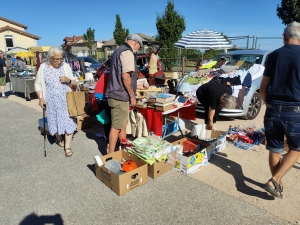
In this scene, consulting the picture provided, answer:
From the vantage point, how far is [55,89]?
382cm

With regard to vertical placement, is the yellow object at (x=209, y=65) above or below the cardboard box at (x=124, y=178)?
above

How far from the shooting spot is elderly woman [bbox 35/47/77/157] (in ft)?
12.3

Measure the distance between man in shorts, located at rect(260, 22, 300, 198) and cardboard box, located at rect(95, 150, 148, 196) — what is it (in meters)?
1.54

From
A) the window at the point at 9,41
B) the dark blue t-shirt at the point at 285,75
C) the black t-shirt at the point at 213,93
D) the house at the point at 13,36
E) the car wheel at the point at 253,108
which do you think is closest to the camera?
the dark blue t-shirt at the point at 285,75

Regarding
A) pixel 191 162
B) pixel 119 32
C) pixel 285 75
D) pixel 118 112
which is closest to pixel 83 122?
pixel 118 112

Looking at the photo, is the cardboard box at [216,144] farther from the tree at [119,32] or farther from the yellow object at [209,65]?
the tree at [119,32]

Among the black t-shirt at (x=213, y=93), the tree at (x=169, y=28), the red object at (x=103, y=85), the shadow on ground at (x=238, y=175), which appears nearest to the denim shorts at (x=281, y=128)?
the shadow on ground at (x=238, y=175)

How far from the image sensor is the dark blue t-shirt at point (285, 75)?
2.40 meters

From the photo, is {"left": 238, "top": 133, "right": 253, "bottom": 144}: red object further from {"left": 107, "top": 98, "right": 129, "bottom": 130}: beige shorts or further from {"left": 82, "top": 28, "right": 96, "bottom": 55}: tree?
{"left": 82, "top": 28, "right": 96, "bottom": 55}: tree

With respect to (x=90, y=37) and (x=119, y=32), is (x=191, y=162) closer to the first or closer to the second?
(x=119, y=32)

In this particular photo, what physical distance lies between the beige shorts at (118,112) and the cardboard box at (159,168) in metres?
0.78

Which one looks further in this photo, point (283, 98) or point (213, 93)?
point (213, 93)

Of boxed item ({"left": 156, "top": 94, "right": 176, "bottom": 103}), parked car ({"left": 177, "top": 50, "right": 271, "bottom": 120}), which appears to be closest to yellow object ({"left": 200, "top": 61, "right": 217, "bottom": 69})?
parked car ({"left": 177, "top": 50, "right": 271, "bottom": 120})

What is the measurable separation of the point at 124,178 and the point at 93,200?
0.46 meters
